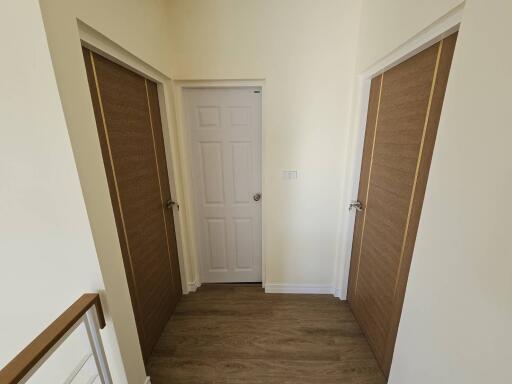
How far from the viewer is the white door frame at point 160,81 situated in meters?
0.98

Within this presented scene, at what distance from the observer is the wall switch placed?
1922 mm

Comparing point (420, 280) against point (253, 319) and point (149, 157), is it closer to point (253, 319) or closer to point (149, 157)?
point (253, 319)

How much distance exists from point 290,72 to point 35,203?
178cm

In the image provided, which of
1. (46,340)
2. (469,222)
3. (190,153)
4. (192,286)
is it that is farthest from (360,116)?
(192,286)

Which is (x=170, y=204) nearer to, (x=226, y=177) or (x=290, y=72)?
(x=226, y=177)

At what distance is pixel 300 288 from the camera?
218 cm

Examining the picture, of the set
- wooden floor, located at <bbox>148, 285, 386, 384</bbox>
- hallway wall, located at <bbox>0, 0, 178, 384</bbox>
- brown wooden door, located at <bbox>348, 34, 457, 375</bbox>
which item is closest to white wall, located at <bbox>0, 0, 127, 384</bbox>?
hallway wall, located at <bbox>0, 0, 178, 384</bbox>

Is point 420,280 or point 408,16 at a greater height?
point 408,16

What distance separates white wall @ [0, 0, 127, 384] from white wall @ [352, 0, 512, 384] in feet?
4.70

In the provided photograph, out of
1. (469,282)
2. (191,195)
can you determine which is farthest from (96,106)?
(469,282)

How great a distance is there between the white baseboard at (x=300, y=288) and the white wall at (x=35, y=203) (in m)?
1.40

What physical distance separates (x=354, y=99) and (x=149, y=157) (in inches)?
65.7

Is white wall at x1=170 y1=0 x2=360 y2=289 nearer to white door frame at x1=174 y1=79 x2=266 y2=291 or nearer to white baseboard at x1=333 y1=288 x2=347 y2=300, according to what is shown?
white door frame at x1=174 y1=79 x2=266 y2=291

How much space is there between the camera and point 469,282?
0.72m
